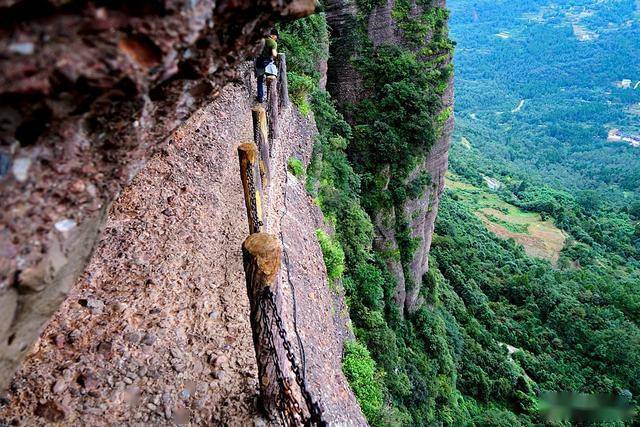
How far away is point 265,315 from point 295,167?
7.14 meters

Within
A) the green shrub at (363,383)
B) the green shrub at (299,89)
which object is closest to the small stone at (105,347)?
the green shrub at (363,383)

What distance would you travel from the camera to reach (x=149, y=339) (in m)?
4.89

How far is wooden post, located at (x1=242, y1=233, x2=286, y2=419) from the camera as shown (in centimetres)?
414

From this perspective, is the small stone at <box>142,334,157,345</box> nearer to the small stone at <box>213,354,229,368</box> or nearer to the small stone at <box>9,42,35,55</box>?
the small stone at <box>213,354,229,368</box>

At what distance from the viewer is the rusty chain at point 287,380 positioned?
3.84 meters

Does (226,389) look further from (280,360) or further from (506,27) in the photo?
(506,27)

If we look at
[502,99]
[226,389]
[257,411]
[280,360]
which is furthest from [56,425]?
[502,99]

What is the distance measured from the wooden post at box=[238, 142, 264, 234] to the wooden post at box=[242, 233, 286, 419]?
195 centimetres

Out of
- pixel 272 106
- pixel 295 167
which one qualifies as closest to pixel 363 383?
pixel 295 167

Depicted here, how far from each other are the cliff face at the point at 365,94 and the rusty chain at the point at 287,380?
44.5 feet

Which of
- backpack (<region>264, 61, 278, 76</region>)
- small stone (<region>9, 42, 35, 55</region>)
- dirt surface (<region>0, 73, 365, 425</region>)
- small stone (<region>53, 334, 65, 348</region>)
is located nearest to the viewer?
small stone (<region>9, 42, 35, 55</region>)

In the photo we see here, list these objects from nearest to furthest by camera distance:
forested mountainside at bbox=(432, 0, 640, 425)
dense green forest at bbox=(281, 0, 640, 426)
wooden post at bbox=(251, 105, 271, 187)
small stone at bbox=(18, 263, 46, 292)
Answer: small stone at bbox=(18, 263, 46, 292) < wooden post at bbox=(251, 105, 271, 187) < dense green forest at bbox=(281, 0, 640, 426) < forested mountainside at bbox=(432, 0, 640, 425)

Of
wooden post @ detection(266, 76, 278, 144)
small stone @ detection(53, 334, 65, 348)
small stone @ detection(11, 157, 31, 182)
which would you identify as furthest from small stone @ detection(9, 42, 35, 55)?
wooden post @ detection(266, 76, 278, 144)

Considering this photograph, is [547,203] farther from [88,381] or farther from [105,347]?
[88,381]
